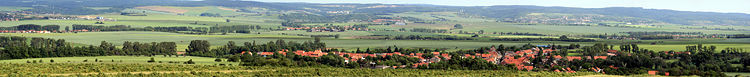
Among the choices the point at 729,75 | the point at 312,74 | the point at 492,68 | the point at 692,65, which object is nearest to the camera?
the point at 312,74

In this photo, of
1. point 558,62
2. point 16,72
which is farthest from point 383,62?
point 16,72

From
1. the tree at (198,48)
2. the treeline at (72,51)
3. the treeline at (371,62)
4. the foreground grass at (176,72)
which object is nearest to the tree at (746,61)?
the treeline at (371,62)

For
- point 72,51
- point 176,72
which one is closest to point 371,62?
point 176,72

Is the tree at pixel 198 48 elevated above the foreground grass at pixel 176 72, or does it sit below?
below

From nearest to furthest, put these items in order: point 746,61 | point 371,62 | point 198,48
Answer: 1. point 746,61
2. point 371,62
3. point 198,48

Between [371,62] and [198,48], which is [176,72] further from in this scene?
[198,48]

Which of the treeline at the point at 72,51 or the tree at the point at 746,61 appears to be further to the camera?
the treeline at the point at 72,51

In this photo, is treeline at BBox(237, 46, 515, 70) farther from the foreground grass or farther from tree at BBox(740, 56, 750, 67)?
tree at BBox(740, 56, 750, 67)

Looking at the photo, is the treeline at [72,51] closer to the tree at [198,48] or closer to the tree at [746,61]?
the tree at [198,48]

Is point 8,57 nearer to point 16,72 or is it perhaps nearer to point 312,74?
point 16,72

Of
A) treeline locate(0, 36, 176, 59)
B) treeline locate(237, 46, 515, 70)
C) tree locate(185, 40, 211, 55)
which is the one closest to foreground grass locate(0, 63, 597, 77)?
treeline locate(237, 46, 515, 70)

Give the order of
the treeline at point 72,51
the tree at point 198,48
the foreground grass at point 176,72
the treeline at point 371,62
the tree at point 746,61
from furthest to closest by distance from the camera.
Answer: the tree at point 198,48 → the treeline at point 72,51 → the tree at point 746,61 → the treeline at point 371,62 → the foreground grass at point 176,72
